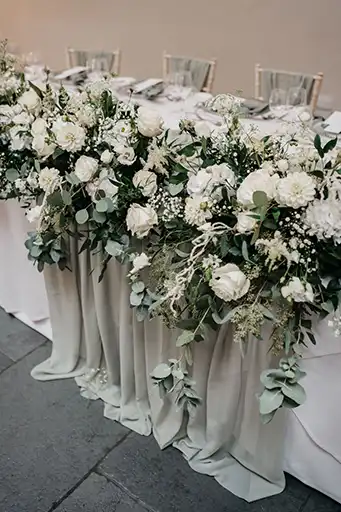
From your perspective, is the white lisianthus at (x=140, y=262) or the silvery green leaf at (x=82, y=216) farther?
the silvery green leaf at (x=82, y=216)

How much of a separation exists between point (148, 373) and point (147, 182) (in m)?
0.78

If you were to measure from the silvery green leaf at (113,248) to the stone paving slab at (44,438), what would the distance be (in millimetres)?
792

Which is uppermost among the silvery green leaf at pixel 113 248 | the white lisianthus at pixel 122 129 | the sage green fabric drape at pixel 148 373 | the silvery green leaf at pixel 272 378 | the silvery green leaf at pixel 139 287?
the white lisianthus at pixel 122 129

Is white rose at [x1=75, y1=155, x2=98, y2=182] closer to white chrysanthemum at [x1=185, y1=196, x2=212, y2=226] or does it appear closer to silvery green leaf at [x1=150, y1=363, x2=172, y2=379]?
white chrysanthemum at [x1=185, y1=196, x2=212, y2=226]

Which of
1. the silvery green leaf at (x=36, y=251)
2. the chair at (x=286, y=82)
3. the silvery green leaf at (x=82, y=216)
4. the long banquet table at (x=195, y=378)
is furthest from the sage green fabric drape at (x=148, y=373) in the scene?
the chair at (x=286, y=82)

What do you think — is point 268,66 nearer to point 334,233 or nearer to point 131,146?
point 131,146

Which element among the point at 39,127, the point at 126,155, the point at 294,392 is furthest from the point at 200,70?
the point at 294,392

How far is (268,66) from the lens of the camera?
3816 mm

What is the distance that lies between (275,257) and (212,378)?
0.61m

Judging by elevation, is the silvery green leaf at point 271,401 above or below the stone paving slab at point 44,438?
above

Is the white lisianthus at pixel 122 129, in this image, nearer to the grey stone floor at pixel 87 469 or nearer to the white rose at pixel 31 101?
the white rose at pixel 31 101

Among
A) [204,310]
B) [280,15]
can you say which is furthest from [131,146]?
[280,15]

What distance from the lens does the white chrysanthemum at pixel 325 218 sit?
111cm

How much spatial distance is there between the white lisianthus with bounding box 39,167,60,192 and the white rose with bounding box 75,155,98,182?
0.29 ft
